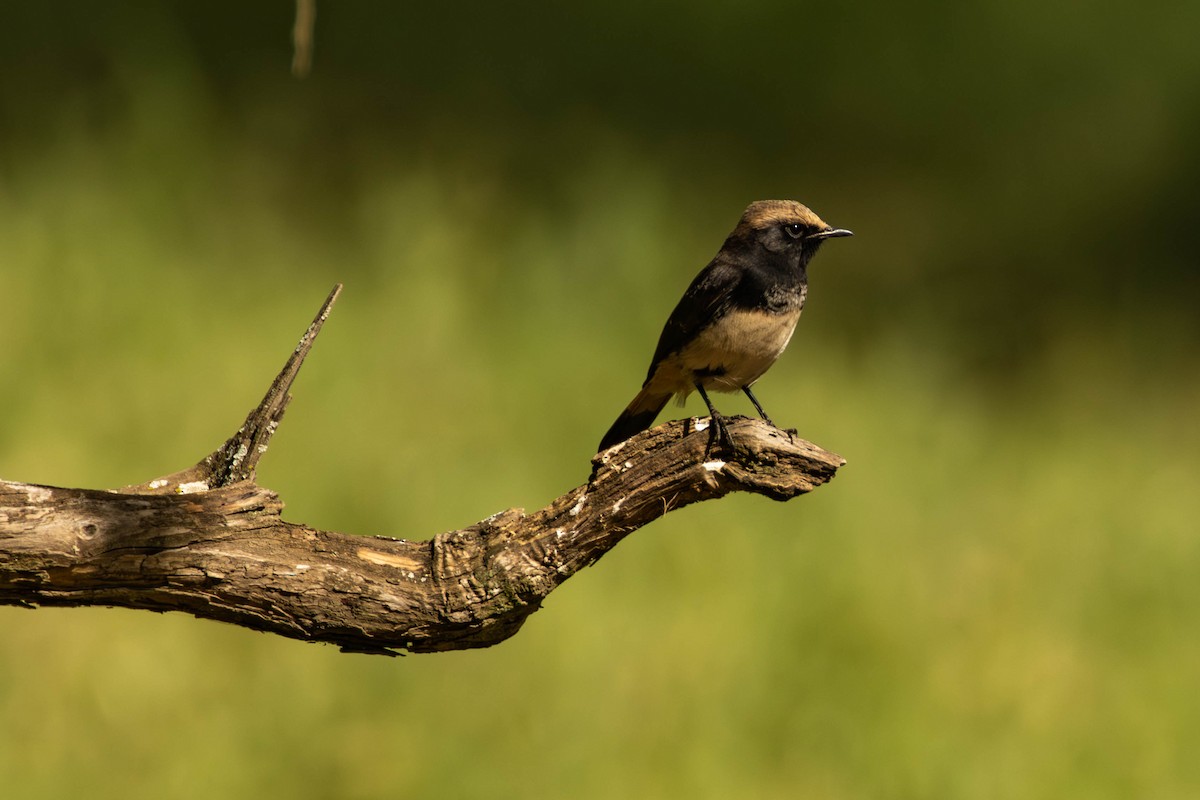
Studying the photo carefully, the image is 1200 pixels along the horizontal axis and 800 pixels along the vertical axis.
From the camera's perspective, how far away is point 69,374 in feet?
21.2

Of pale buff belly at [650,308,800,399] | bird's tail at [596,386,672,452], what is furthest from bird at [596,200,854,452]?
bird's tail at [596,386,672,452]

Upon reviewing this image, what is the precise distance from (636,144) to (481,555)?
19.2 ft

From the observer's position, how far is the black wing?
3.92m

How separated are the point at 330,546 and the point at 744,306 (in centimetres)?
138

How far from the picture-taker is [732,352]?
3.88m

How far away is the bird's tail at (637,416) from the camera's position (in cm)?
425

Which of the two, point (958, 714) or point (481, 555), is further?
point (958, 714)

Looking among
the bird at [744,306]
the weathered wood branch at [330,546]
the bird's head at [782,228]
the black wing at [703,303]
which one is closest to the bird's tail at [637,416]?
the bird at [744,306]

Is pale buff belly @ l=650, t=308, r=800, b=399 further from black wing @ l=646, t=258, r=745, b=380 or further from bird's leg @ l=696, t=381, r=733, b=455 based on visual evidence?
bird's leg @ l=696, t=381, r=733, b=455

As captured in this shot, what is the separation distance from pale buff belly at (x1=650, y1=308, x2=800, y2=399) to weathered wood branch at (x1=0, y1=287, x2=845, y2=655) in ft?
2.51

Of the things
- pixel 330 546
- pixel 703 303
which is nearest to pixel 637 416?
pixel 703 303

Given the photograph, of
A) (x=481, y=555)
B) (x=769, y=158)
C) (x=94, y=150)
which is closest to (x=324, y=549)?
(x=481, y=555)

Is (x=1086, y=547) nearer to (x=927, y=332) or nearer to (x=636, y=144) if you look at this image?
(x=927, y=332)

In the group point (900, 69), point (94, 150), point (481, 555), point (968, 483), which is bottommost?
point (481, 555)
